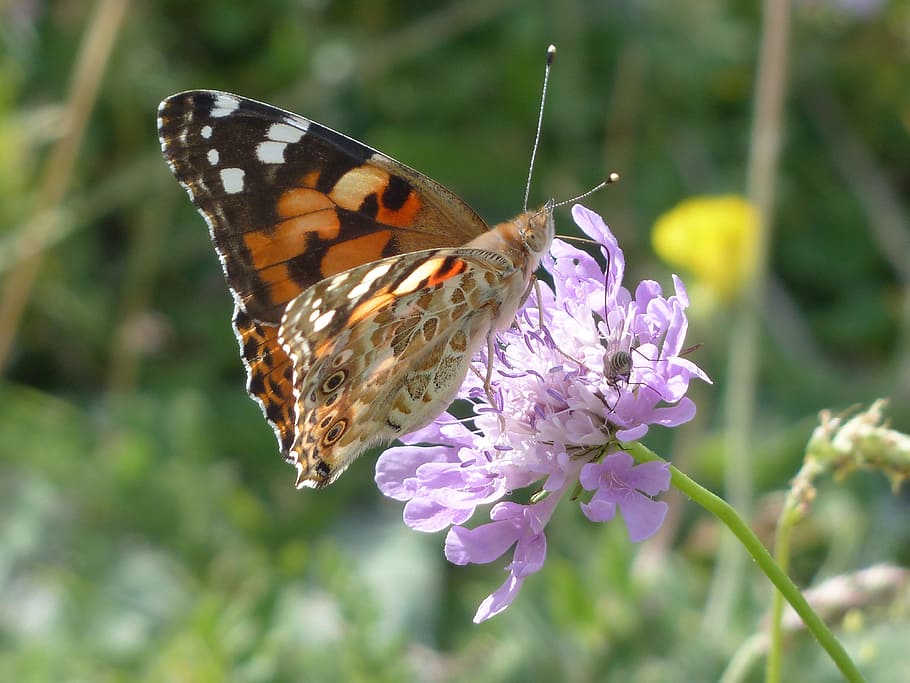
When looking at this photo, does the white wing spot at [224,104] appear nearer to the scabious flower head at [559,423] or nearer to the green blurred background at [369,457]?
the scabious flower head at [559,423]

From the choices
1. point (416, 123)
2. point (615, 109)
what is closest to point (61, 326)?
point (416, 123)

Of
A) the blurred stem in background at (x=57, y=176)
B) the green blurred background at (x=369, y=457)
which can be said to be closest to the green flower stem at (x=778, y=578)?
the green blurred background at (x=369, y=457)

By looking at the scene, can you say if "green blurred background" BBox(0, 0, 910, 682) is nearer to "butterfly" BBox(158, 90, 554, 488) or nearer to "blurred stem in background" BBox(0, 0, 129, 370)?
"blurred stem in background" BBox(0, 0, 129, 370)

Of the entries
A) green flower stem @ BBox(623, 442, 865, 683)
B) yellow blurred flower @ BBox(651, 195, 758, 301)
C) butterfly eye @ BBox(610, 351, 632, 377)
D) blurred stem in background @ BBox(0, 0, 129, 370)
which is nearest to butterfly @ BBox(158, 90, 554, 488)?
butterfly eye @ BBox(610, 351, 632, 377)

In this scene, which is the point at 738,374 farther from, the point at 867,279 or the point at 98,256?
the point at 98,256

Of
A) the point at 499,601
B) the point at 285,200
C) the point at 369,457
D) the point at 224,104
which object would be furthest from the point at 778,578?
the point at 369,457

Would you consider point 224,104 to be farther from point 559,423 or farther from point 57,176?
point 57,176
